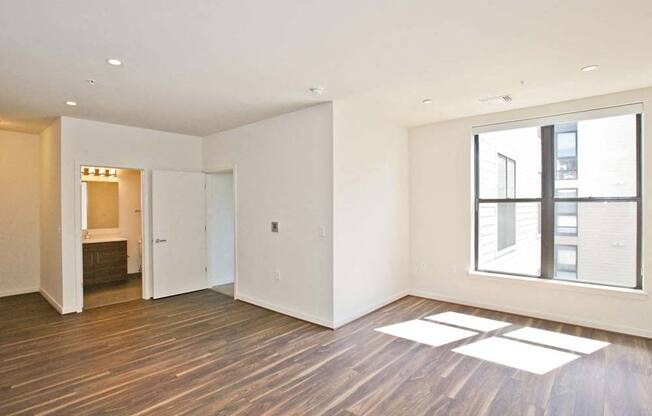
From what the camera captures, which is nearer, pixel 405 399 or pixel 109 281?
pixel 405 399

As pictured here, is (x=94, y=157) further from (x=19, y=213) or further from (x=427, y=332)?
(x=427, y=332)

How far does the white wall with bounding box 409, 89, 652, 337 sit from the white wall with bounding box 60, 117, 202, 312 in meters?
4.09

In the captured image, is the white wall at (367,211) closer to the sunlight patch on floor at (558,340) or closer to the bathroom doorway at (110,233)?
the sunlight patch on floor at (558,340)

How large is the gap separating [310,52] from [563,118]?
132 inches

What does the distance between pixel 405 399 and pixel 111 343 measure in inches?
120

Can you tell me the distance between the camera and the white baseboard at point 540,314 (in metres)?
3.69

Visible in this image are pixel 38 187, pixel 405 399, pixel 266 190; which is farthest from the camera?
pixel 38 187

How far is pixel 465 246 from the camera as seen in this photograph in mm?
4879

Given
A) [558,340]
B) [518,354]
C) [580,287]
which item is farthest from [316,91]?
[580,287]

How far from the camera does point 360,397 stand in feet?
8.42

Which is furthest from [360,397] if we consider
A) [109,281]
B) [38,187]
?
[38,187]

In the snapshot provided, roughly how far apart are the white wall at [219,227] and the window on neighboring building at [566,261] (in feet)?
16.1

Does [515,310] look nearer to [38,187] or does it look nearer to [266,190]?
[266,190]

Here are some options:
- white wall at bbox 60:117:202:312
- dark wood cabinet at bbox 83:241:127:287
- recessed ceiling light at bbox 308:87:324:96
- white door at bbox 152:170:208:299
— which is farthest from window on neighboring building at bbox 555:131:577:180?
dark wood cabinet at bbox 83:241:127:287
